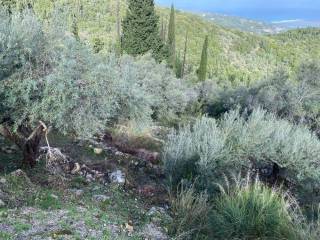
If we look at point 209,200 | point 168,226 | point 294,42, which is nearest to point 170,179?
point 209,200

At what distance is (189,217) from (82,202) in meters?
2.05

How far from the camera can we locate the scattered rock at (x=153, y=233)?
7.25 metres

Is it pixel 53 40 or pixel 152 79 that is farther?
pixel 152 79

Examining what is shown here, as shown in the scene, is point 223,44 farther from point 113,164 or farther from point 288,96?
point 113,164

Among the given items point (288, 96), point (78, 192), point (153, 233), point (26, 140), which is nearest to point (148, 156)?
point (26, 140)

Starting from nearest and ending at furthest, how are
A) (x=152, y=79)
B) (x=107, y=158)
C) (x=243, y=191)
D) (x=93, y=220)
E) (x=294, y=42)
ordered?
(x=93, y=220) → (x=243, y=191) → (x=107, y=158) → (x=152, y=79) → (x=294, y=42)

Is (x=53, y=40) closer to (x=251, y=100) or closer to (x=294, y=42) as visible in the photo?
(x=251, y=100)

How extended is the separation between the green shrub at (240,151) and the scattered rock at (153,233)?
8.77 feet

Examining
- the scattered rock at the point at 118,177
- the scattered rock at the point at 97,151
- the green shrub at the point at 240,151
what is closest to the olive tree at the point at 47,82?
the scattered rock at the point at 118,177

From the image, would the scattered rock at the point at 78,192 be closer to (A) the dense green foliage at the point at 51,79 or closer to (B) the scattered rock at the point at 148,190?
(A) the dense green foliage at the point at 51,79

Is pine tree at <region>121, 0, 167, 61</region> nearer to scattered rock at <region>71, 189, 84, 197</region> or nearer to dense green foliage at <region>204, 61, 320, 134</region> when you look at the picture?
dense green foliage at <region>204, 61, 320, 134</region>

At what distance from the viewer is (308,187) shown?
1167 centimetres

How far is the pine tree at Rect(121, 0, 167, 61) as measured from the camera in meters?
39.1

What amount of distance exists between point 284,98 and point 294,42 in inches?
4182
